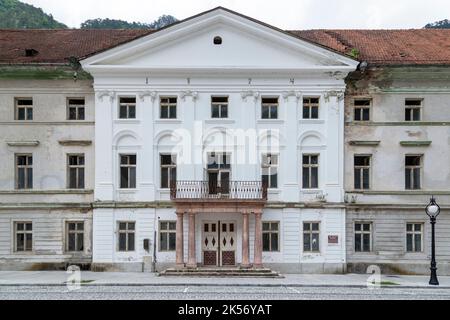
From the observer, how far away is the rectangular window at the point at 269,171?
2852 centimetres

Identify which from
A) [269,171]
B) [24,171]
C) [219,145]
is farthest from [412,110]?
[24,171]

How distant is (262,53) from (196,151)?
18.6ft

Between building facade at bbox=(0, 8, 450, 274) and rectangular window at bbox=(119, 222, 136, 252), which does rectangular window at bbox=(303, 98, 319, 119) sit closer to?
building facade at bbox=(0, 8, 450, 274)

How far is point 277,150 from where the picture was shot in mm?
28531

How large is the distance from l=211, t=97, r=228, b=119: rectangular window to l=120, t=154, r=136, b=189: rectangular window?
4.43 meters

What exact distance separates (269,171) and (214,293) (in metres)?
9.37

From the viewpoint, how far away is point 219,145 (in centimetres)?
2839

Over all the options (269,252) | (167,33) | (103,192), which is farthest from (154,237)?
(167,33)

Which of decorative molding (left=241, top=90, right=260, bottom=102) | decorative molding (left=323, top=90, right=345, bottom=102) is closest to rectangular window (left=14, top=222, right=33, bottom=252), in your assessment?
decorative molding (left=241, top=90, right=260, bottom=102)

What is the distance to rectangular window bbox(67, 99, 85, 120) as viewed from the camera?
1141 inches

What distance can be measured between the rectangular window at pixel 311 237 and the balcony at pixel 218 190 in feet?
9.15

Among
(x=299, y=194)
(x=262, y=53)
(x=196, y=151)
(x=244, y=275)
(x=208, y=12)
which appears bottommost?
(x=244, y=275)

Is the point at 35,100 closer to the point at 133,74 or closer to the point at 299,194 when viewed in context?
the point at 133,74

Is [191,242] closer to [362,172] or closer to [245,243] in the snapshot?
[245,243]
